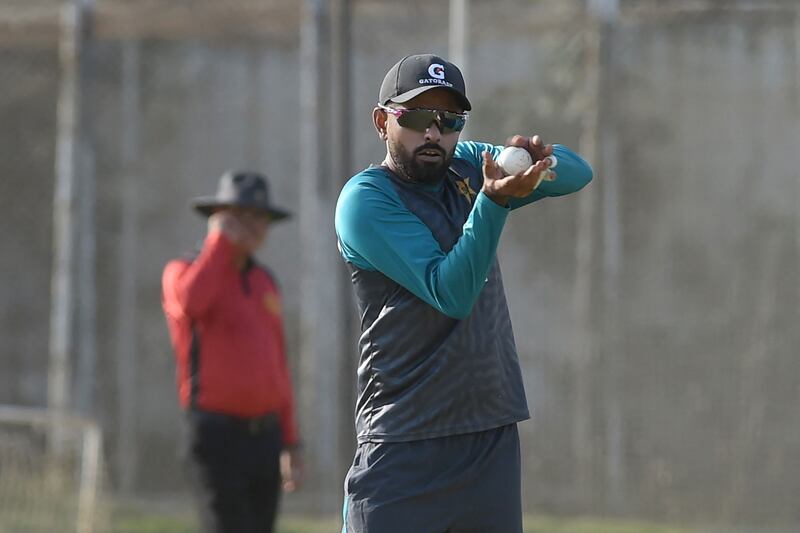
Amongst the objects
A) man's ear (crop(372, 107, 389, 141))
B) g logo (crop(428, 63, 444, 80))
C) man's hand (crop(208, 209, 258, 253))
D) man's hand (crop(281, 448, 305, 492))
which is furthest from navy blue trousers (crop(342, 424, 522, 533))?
man's hand (crop(208, 209, 258, 253))

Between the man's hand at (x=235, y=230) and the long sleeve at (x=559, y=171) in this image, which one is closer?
the long sleeve at (x=559, y=171)

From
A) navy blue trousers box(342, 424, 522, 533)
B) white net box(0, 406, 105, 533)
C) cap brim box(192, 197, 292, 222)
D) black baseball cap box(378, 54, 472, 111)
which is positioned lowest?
white net box(0, 406, 105, 533)

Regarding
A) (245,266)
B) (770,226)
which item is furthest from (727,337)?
(245,266)

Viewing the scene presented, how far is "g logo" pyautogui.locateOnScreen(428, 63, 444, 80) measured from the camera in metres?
3.82

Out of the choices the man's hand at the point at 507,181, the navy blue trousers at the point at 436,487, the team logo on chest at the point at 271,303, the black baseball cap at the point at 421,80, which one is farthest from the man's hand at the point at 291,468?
the man's hand at the point at 507,181

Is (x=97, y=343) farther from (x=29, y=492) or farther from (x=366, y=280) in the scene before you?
(x=366, y=280)

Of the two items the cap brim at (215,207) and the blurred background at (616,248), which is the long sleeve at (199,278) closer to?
the cap brim at (215,207)

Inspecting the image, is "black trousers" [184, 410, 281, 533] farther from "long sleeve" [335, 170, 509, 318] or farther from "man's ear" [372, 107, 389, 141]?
"man's ear" [372, 107, 389, 141]

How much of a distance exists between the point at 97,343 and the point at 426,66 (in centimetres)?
609

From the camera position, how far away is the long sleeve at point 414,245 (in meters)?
3.54

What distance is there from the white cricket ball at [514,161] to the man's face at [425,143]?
1.23 ft

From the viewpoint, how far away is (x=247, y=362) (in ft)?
21.7

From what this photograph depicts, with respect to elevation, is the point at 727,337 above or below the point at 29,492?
above

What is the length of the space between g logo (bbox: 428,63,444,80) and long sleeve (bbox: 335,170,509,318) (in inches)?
11.9
